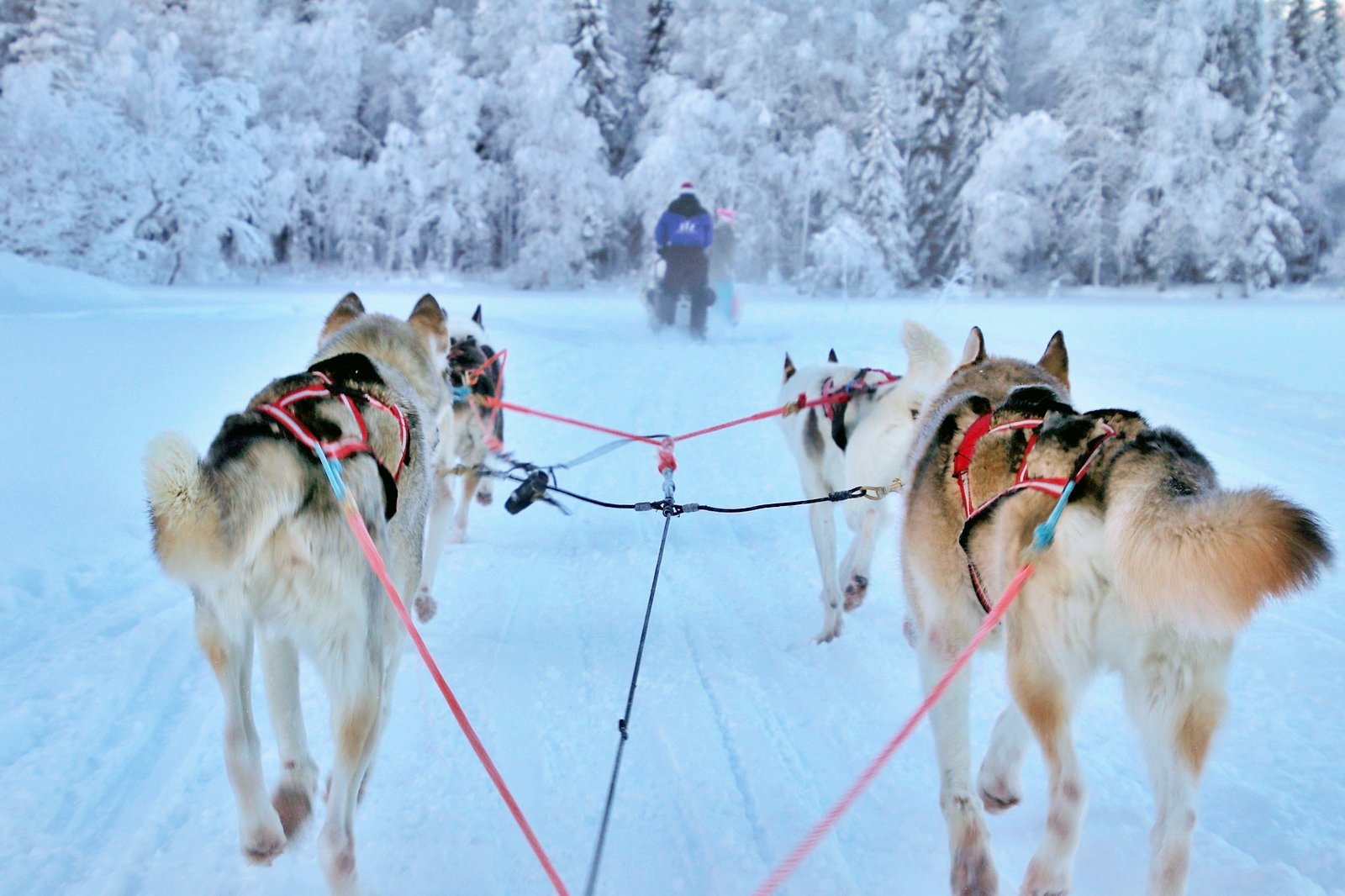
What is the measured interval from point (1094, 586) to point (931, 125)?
30993 millimetres

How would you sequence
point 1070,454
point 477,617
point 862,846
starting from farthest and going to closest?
point 477,617
point 862,846
point 1070,454

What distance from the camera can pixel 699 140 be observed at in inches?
1087

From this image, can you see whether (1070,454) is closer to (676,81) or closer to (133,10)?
(676,81)

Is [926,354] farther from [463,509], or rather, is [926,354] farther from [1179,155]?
[1179,155]

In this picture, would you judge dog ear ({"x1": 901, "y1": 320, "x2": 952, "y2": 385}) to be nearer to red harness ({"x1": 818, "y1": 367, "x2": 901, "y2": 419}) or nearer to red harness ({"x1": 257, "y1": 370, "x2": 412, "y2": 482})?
red harness ({"x1": 818, "y1": 367, "x2": 901, "y2": 419})

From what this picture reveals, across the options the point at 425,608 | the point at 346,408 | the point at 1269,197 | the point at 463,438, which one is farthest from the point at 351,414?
the point at 1269,197

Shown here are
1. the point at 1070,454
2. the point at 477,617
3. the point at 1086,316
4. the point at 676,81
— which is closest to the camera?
A: the point at 1070,454

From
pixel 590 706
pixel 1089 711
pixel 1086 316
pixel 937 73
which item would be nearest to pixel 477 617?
pixel 590 706

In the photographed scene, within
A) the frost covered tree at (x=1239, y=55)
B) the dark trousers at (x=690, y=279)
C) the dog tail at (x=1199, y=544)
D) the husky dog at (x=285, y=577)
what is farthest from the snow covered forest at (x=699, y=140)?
the dog tail at (x=1199, y=544)

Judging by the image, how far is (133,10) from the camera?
88.3ft

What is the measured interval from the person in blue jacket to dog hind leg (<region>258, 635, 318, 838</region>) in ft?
41.7

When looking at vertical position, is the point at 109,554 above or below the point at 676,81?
below

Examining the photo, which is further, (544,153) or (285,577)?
(544,153)

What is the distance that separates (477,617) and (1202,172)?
29.8 metres
